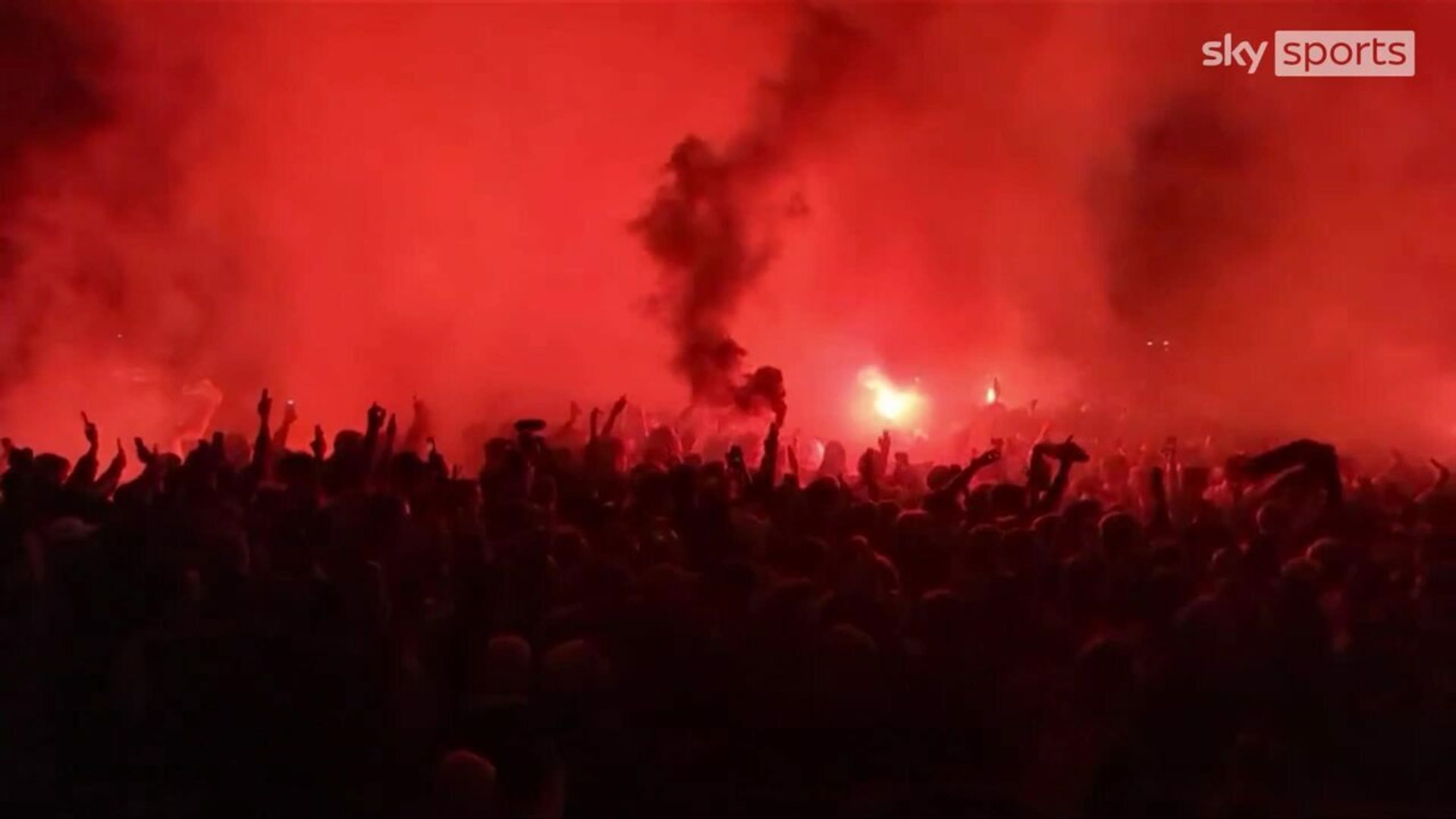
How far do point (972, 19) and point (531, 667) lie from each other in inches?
414

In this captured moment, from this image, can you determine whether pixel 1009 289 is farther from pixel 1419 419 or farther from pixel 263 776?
pixel 263 776

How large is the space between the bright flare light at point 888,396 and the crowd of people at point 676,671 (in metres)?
8.28

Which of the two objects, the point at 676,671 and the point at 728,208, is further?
the point at 728,208

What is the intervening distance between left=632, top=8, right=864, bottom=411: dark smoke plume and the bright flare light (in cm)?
143

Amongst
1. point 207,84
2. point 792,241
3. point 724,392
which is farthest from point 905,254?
point 207,84

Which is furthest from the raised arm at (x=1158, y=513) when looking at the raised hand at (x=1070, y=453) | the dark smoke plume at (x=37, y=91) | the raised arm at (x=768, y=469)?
the dark smoke plume at (x=37, y=91)

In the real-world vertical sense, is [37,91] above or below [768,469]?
above

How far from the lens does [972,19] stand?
12086mm

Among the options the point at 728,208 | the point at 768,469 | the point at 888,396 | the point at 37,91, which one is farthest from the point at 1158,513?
the point at 37,91

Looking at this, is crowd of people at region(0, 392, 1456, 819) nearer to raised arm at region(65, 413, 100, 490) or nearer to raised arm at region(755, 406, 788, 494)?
raised arm at region(65, 413, 100, 490)

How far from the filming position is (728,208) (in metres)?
11.4

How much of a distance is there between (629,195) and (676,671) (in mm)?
8982

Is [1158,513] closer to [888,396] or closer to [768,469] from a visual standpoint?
[768,469]

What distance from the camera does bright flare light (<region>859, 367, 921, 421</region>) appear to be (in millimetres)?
12016
